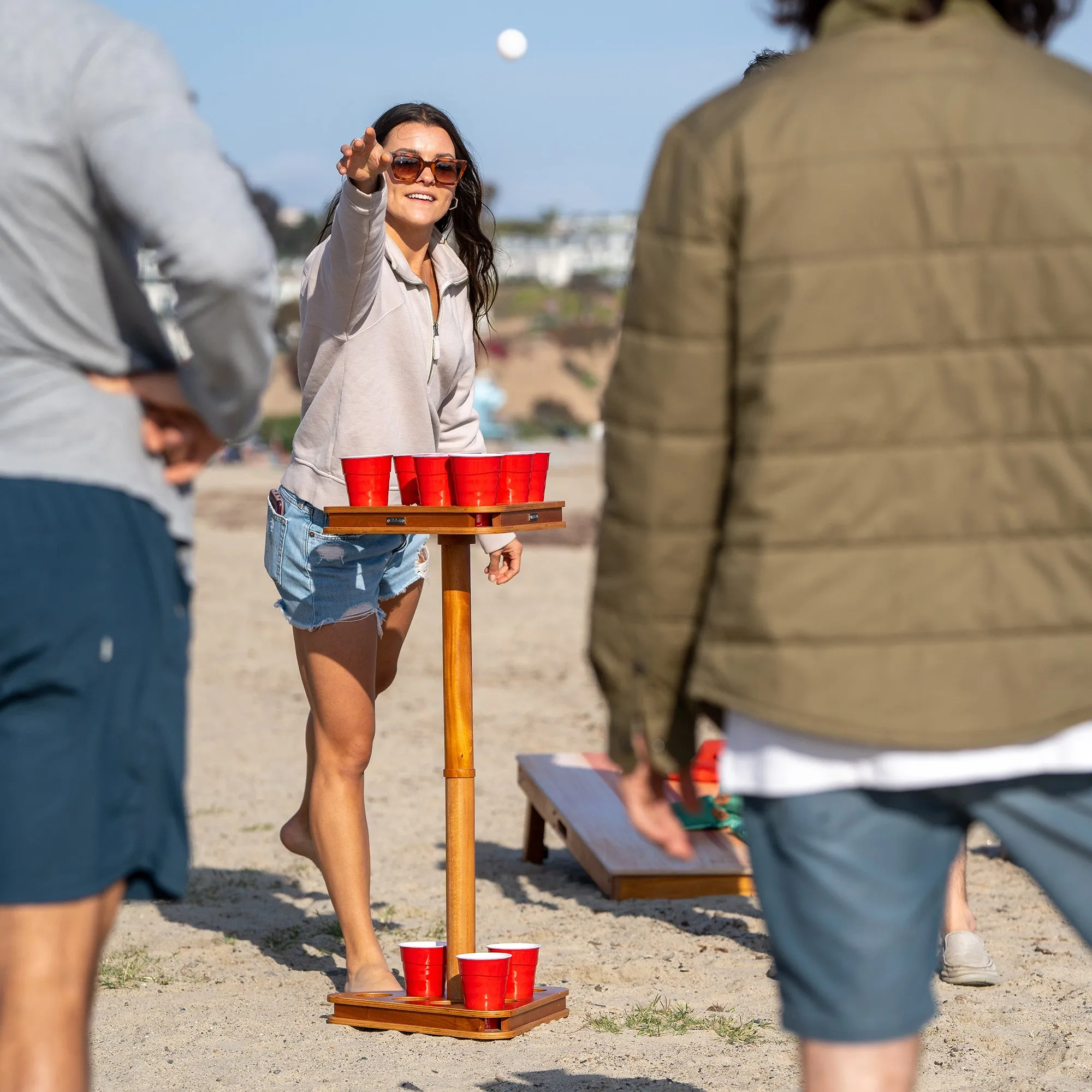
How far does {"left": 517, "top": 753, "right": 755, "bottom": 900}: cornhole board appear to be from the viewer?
15.9ft

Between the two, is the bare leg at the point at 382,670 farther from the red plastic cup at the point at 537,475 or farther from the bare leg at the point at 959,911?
the bare leg at the point at 959,911

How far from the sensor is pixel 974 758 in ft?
5.78

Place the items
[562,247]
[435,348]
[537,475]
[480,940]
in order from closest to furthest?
[537,475], [435,348], [480,940], [562,247]

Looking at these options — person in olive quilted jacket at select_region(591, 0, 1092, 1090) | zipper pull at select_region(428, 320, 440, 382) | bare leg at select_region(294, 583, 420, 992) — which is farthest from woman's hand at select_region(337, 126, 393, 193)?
person in olive quilted jacket at select_region(591, 0, 1092, 1090)

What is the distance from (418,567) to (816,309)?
94.7 inches

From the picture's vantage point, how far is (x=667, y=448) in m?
1.88

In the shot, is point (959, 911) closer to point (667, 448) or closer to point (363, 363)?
point (363, 363)

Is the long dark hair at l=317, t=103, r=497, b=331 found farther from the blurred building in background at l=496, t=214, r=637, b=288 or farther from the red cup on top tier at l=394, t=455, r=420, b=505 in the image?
the blurred building in background at l=496, t=214, r=637, b=288

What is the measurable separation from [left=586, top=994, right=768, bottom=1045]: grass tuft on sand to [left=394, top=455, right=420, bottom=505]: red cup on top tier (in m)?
1.35

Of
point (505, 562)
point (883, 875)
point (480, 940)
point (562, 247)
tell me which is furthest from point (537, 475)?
point (562, 247)

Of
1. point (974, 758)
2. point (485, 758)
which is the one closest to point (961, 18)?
point (974, 758)

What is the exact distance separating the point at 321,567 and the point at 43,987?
1872 mm

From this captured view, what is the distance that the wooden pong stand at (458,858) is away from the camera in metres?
3.70

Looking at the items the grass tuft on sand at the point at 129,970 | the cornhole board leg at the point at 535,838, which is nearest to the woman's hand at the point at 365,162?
the grass tuft on sand at the point at 129,970
